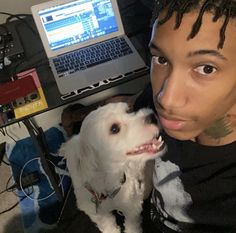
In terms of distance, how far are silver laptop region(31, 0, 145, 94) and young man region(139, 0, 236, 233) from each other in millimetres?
636

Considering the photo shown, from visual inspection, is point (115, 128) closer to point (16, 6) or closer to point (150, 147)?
point (150, 147)

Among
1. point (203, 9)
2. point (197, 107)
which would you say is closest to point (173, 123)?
point (197, 107)

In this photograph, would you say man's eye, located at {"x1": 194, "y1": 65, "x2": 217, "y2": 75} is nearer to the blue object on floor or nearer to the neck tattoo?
the neck tattoo

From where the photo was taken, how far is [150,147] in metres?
1.07

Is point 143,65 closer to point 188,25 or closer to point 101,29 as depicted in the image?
point 101,29

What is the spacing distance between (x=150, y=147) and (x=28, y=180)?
0.96m

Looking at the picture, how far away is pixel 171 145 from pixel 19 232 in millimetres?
1153

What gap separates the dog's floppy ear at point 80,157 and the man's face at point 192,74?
498mm

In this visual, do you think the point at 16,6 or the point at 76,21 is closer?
the point at 76,21

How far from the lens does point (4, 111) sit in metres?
1.25

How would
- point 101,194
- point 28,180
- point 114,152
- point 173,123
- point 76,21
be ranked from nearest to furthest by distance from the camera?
point 173,123
point 114,152
point 101,194
point 76,21
point 28,180

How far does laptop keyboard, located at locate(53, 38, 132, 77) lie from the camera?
4.69ft

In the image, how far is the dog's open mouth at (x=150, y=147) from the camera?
3.37 ft

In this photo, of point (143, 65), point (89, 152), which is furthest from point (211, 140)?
point (143, 65)
